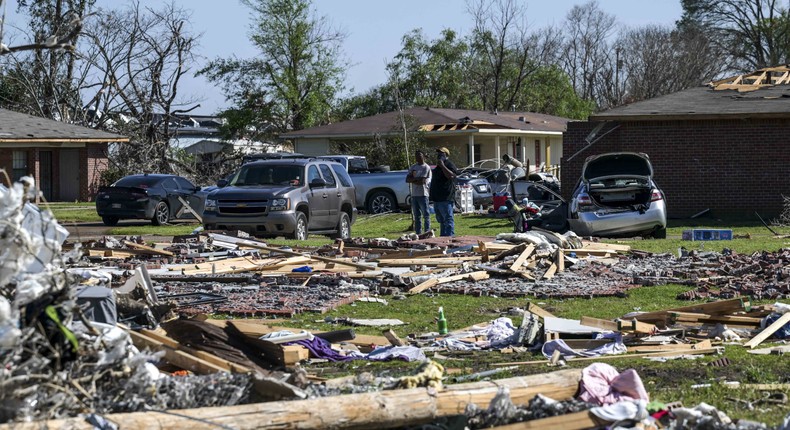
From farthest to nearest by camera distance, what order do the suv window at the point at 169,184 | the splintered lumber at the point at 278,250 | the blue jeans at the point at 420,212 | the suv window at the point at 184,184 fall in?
the suv window at the point at 184,184, the suv window at the point at 169,184, the blue jeans at the point at 420,212, the splintered lumber at the point at 278,250

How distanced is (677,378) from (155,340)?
12.9ft

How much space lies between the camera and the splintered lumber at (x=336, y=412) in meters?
5.67

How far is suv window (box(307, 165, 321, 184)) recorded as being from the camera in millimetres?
22764

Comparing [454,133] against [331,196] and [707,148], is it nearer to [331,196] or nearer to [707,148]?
[707,148]

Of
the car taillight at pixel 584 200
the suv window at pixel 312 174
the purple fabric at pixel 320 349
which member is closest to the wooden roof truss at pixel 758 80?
the car taillight at pixel 584 200

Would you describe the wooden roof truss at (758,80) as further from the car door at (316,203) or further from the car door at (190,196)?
the car door at (190,196)

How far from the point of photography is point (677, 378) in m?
8.41

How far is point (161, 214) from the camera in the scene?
2958cm

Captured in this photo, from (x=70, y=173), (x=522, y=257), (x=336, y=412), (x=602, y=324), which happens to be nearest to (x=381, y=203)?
(x=70, y=173)

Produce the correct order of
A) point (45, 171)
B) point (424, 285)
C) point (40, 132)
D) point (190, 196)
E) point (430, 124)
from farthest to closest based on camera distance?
point (430, 124) < point (45, 171) < point (40, 132) < point (190, 196) < point (424, 285)

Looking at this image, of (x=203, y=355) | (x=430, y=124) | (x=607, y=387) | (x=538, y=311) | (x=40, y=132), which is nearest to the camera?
(x=607, y=387)

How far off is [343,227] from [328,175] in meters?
1.18

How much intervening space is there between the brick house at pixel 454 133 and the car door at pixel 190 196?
14.4 m

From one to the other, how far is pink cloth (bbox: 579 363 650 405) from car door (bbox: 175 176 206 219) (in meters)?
24.3
